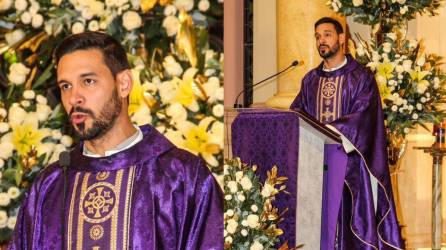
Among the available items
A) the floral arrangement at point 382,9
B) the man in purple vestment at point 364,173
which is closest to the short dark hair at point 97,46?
the man in purple vestment at point 364,173

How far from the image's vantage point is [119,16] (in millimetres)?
2455

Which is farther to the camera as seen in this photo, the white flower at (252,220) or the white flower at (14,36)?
Answer: the white flower at (252,220)

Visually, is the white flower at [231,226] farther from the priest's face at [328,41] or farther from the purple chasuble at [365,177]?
the priest's face at [328,41]

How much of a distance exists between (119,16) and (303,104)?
5313 millimetres

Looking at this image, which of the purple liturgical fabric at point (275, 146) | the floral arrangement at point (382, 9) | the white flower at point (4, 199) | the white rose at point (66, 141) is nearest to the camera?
the white flower at point (4, 199)

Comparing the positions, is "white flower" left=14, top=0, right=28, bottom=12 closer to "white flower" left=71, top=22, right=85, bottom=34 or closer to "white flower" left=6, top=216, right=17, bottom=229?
"white flower" left=71, top=22, right=85, bottom=34

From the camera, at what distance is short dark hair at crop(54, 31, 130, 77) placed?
2.49 meters

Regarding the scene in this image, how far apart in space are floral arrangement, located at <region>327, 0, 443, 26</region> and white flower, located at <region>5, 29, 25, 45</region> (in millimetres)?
5680

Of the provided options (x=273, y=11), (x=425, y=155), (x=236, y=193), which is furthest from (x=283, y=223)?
(x=273, y=11)

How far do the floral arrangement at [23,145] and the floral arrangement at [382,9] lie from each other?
18.4 ft

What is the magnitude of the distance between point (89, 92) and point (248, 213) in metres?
2.45

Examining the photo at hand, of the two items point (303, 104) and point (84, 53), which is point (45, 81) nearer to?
point (84, 53)

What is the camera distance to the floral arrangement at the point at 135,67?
242cm

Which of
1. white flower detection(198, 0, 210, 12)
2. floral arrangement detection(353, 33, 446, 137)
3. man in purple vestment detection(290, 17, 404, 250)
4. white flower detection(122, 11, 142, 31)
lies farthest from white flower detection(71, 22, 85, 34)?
floral arrangement detection(353, 33, 446, 137)
